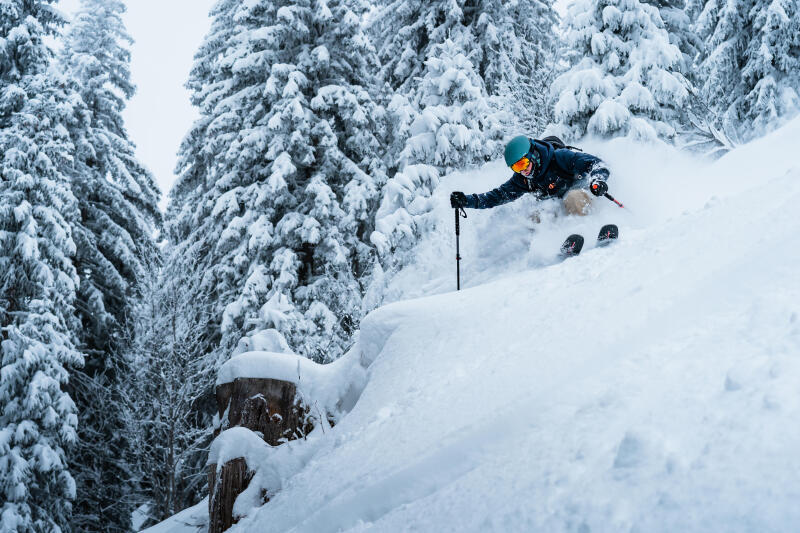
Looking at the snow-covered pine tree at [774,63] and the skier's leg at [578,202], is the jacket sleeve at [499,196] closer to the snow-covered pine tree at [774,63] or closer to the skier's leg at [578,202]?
the skier's leg at [578,202]

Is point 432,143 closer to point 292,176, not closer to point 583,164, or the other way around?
point 292,176

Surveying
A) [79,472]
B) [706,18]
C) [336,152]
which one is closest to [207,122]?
[336,152]

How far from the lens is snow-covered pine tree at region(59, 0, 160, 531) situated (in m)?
13.4

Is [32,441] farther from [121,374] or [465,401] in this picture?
[465,401]

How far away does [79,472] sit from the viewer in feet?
43.3

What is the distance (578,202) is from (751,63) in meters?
9.11

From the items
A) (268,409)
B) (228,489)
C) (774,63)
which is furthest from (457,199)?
(774,63)

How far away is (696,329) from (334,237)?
965 cm

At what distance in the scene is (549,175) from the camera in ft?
21.5

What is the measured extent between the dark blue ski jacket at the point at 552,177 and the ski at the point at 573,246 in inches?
28.2

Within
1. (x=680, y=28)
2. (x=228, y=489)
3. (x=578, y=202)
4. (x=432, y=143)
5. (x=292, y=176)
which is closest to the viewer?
(x=228, y=489)

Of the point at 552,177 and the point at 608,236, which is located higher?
the point at 552,177

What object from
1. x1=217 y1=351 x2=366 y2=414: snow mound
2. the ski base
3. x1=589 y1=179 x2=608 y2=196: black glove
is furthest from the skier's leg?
x1=217 y1=351 x2=366 y2=414: snow mound

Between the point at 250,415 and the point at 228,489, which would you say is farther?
the point at 250,415
